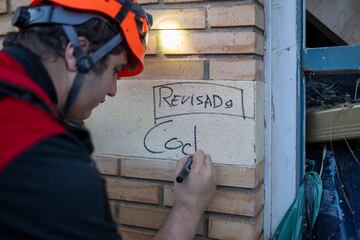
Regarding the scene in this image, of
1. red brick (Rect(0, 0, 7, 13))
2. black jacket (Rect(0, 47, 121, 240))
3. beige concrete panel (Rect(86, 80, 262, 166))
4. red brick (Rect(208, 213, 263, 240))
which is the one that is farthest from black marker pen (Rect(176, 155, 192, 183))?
red brick (Rect(0, 0, 7, 13))

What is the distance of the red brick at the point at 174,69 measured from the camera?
1652 mm

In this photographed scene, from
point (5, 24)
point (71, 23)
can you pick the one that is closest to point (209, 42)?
point (71, 23)

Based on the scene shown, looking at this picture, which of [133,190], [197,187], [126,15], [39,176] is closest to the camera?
[39,176]

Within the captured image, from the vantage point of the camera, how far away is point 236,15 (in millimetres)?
1575

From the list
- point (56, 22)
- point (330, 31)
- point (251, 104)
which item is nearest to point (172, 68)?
point (251, 104)

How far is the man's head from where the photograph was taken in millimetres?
1228

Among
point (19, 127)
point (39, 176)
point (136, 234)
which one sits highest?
point (19, 127)

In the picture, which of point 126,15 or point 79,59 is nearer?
point 79,59

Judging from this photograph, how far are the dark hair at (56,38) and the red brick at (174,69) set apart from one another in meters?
0.39

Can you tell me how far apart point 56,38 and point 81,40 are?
75 millimetres

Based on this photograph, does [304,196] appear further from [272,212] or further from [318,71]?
[318,71]

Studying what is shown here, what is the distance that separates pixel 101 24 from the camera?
1.30m

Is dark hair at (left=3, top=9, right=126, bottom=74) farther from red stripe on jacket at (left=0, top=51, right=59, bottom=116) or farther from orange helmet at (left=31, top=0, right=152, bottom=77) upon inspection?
red stripe on jacket at (left=0, top=51, right=59, bottom=116)

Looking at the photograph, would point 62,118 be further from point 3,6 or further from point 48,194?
point 3,6
